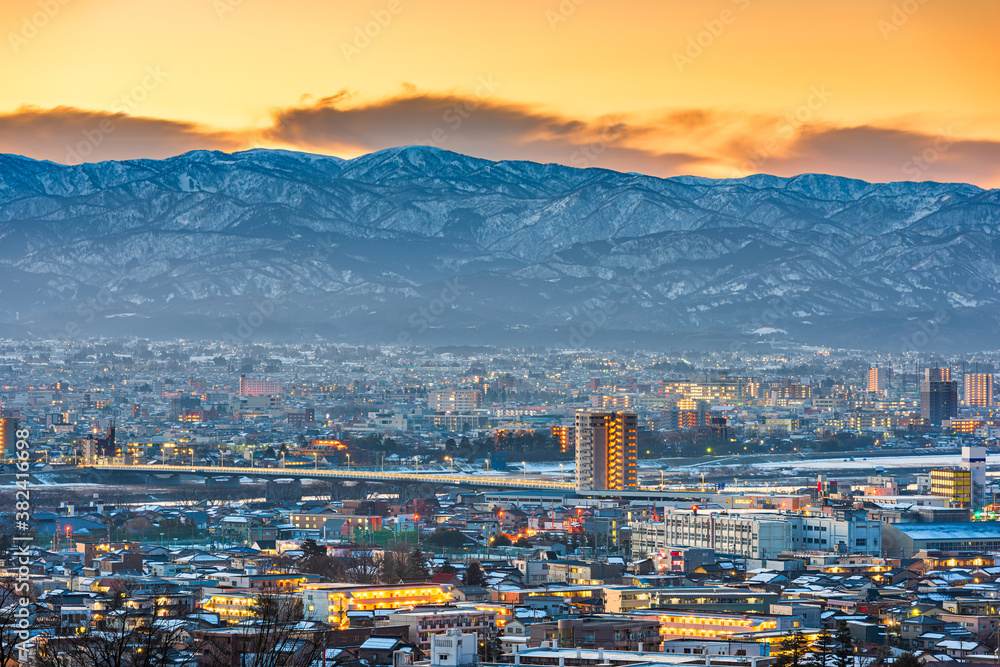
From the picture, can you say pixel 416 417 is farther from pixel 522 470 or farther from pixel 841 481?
pixel 841 481

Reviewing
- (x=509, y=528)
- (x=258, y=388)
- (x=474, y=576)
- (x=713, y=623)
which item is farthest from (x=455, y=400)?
(x=713, y=623)

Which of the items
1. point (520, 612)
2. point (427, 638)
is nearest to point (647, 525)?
point (520, 612)

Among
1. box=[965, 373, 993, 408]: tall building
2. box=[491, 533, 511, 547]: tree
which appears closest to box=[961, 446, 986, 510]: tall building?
box=[491, 533, 511, 547]: tree

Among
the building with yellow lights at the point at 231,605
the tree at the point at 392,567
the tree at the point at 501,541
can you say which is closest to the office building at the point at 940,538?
the tree at the point at 501,541

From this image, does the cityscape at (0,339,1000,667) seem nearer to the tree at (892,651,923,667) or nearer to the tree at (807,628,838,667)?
the tree at (807,628,838,667)

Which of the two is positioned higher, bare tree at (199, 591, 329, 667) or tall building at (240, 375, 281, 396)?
tall building at (240, 375, 281, 396)

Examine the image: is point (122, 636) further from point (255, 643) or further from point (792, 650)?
point (792, 650)


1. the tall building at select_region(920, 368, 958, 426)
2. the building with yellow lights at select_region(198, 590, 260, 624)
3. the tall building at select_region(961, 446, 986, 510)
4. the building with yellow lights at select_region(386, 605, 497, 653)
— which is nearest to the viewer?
the building with yellow lights at select_region(386, 605, 497, 653)
